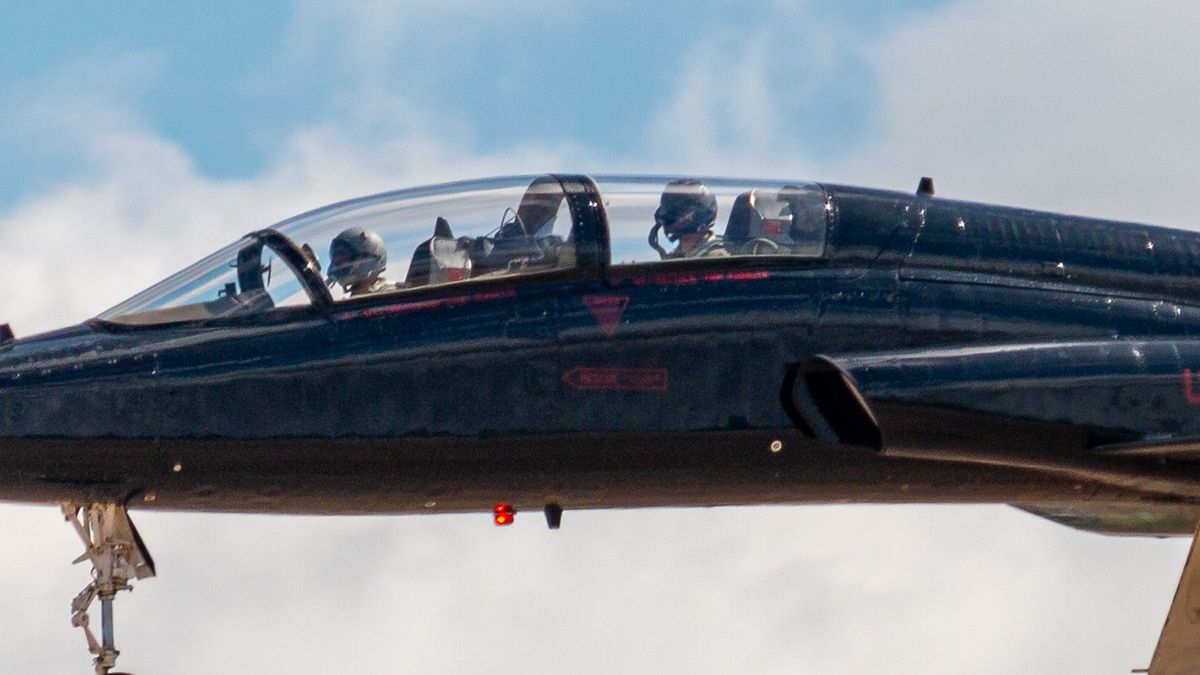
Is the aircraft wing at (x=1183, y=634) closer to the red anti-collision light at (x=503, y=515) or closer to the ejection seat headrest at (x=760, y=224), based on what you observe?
the ejection seat headrest at (x=760, y=224)

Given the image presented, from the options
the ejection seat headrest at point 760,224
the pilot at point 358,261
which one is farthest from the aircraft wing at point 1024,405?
the pilot at point 358,261

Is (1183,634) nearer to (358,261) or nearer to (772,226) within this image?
(772,226)

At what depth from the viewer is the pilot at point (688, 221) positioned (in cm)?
1546

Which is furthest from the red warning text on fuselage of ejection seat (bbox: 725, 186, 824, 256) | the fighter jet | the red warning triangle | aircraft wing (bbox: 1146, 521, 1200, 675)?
aircraft wing (bbox: 1146, 521, 1200, 675)

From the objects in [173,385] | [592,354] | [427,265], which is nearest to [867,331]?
[592,354]

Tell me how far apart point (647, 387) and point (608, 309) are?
58 cm

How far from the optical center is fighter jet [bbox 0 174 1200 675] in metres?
14.2

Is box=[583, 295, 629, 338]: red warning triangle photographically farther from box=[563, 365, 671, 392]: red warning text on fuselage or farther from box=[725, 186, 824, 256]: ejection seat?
box=[725, 186, 824, 256]: ejection seat

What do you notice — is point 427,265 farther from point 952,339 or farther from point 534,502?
point 952,339

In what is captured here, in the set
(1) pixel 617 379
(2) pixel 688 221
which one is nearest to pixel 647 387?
(1) pixel 617 379

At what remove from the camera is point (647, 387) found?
14.9 metres

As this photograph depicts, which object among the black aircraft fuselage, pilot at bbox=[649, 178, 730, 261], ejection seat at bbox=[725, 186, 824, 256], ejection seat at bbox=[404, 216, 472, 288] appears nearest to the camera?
the black aircraft fuselage

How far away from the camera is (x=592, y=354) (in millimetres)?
14836

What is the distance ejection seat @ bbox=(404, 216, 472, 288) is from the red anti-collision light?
168 cm
